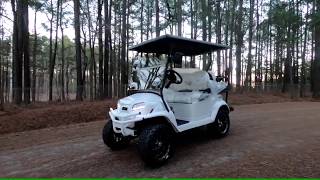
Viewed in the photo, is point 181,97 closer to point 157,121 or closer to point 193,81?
point 193,81

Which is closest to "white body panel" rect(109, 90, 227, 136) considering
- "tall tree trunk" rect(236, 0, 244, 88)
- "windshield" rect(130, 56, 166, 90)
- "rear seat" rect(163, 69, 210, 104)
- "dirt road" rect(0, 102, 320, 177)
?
"rear seat" rect(163, 69, 210, 104)

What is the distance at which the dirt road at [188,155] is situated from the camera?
5805 mm

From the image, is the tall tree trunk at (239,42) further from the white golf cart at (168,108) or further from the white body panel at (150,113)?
the white body panel at (150,113)

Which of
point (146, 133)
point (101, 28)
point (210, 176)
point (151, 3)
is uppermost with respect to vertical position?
point (151, 3)

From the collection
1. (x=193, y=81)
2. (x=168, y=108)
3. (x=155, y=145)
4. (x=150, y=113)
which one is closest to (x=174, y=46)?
(x=193, y=81)

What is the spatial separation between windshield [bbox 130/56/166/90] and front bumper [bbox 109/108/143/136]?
104 centimetres

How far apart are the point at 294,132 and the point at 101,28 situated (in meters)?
19.5

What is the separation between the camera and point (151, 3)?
3375 cm

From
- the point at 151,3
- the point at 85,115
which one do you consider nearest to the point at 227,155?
the point at 85,115

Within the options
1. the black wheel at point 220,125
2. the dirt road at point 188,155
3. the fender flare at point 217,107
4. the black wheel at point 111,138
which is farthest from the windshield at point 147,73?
the black wheel at point 220,125

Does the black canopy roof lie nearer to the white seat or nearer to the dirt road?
the white seat

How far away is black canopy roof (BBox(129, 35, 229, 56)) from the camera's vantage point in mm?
7496

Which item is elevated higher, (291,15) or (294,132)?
(291,15)

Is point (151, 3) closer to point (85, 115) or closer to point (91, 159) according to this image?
point (85, 115)
